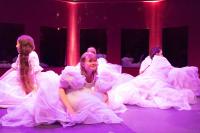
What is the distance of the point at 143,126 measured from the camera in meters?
4.13

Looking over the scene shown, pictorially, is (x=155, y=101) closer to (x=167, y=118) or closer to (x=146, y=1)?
(x=167, y=118)

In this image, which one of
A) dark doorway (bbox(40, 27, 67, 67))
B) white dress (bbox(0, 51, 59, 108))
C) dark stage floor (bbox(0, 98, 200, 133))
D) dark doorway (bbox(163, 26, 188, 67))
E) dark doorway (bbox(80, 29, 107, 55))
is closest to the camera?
dark stage floor (bbox(0, 98, 200, 133))

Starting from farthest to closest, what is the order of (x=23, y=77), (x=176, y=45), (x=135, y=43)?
(x=135, y=43), (x=176, y=45), (x=23, y=77)

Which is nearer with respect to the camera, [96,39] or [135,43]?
[135,43]

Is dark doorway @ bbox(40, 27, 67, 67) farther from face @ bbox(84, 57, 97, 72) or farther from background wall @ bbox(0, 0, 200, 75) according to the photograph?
face @ bbox(84, 57, 97, 72)

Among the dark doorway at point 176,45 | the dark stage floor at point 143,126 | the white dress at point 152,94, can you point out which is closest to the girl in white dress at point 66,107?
the dark stage floor at point 143,126

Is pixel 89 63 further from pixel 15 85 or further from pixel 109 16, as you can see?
pixel 109 16

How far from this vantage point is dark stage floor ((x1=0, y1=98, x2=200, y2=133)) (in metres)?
3.84

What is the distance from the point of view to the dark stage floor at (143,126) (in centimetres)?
384

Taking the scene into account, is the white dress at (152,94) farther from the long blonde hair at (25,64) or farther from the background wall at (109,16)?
the background wall at (109,16)

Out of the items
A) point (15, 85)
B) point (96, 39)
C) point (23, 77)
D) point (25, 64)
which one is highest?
point (96, 39)

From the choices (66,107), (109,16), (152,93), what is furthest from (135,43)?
(66,107)

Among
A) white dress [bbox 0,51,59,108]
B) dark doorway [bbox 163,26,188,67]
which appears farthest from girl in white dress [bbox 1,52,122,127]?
dark doorway [bbox 163,26,188,67]

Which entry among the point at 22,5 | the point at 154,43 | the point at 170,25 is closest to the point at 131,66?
the point at 154,43
